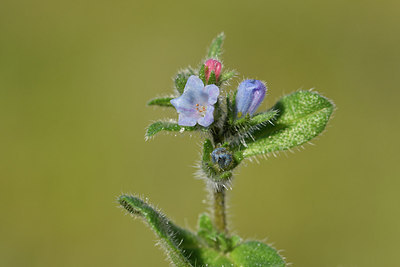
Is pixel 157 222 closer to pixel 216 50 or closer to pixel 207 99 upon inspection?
pixel 207 99

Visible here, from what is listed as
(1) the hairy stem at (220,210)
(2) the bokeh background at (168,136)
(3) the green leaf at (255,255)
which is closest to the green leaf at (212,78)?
(1) the hairy stem at (220,210)

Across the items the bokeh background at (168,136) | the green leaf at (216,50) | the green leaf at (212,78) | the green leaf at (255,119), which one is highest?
the bokeh background at (168,136)

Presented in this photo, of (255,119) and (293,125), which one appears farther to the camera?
(293,125)

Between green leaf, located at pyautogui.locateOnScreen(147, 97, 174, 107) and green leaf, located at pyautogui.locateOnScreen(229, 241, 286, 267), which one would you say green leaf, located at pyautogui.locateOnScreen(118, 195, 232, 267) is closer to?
green leaf, located at pyautogui.locateOnScreen(229, 241, 286, 267)

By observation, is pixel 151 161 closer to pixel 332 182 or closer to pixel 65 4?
pixel 332 182

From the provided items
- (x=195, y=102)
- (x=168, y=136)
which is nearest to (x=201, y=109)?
(x=195, y=102)

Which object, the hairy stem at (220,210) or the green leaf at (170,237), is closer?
the green leaf at (170,237)

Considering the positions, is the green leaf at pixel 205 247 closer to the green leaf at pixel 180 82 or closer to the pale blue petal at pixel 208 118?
the pale blue petal at pixel 208 118
